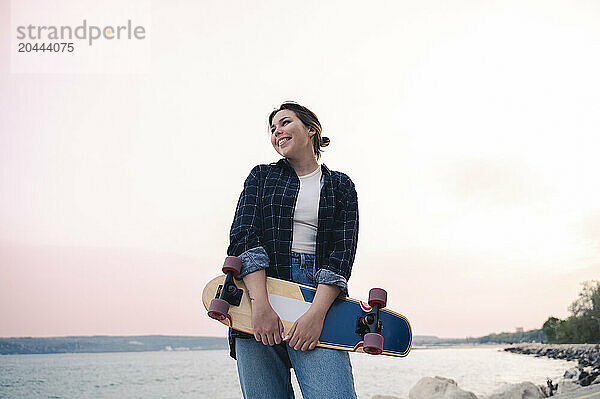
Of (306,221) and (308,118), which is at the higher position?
(308,118)

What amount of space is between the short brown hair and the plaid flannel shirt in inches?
6.4

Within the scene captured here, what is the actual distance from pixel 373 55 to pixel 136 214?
143ft

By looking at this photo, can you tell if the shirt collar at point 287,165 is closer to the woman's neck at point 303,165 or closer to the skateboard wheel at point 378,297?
the woman's neck at point 303,165

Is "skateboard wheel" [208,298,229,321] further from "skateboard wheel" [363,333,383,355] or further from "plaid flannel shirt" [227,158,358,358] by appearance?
"skateboard wheel" [363,333,383,355]

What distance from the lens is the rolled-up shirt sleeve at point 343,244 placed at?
5.61ft

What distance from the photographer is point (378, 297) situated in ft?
5.72

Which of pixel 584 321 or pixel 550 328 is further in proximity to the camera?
pixel 550 328

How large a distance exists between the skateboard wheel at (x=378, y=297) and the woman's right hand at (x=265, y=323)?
1.10 feet

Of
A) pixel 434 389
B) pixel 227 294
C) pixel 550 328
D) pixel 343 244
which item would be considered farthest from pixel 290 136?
pixel 550 328

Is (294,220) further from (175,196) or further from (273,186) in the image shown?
(175,196)

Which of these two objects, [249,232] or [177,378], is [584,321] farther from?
[249,232]

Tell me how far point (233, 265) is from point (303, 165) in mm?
483

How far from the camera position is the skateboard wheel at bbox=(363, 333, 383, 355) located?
167cm

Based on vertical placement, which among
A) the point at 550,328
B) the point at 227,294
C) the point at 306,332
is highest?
the point at 227,294
